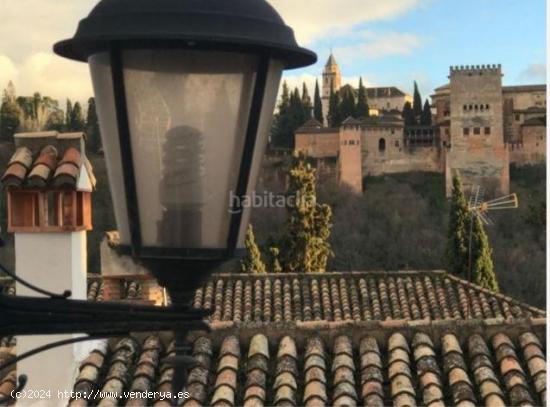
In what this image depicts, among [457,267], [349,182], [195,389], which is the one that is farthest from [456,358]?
[349,182]

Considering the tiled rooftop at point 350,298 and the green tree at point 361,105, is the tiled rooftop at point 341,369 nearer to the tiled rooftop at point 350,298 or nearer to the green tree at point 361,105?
the tiled rooftop at point 350,298

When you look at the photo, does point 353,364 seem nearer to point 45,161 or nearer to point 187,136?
point 45,161

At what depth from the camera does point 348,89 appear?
→ 5694 centimetres

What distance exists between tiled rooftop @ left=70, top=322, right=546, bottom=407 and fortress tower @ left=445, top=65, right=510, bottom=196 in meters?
45.0

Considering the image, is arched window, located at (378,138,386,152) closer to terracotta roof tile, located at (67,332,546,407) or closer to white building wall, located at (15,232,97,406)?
terracotta roof tile, located at (67,332,546,407)

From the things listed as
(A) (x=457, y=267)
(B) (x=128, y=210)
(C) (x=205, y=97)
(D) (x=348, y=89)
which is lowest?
(A) (x=457, y=267)

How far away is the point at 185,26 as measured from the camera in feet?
4.85

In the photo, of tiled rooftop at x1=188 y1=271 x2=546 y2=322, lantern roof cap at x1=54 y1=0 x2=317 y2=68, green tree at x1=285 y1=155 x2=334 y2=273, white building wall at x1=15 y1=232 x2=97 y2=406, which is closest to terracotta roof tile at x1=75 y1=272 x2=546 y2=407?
white building wall at x1=15 y1=232 x2=97 y2=406

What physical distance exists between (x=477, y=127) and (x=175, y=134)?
49295mm

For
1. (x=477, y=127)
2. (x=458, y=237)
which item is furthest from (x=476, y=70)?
(x=458, y=237)

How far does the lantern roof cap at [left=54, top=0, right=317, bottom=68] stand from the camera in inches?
58.3

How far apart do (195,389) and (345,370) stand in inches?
28.8

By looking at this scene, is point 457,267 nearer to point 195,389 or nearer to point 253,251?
point 253,251

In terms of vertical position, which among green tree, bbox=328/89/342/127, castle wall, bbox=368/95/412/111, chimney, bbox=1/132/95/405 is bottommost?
chimney, bbox=1/132/95/405
